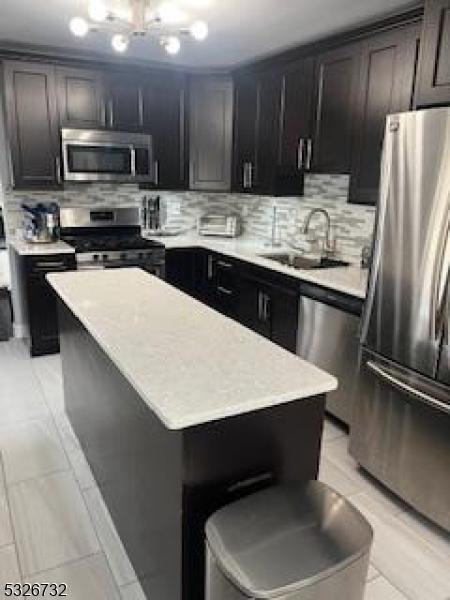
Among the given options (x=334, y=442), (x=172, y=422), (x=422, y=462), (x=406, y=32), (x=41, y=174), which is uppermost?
(x=406, y=32)

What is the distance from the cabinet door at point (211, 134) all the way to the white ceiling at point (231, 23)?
1.24 ft

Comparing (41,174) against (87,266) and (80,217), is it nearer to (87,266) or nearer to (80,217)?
(80,217)

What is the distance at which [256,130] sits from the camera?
3.95 m

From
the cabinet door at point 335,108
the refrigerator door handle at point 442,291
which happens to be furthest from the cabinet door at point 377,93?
the refrigerator door handle at point 442,291

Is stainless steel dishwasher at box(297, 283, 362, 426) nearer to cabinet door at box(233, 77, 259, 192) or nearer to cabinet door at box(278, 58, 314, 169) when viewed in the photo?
cabinet door at box(278, 58, 314, 169)

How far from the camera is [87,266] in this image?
3.93 m

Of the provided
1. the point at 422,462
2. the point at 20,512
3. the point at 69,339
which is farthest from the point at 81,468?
the point at 422,462

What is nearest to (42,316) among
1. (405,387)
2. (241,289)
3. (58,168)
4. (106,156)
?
(58,168)

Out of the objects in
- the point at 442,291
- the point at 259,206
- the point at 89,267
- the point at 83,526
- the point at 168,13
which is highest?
the point at 168,13

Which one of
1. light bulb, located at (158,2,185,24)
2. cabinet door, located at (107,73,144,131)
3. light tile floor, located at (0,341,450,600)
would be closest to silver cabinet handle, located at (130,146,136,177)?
cabinet door, located at (107,73,144,131)

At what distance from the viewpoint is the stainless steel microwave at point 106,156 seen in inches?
153

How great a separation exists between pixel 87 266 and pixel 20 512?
87.2 inches

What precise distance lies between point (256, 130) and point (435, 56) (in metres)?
1.96

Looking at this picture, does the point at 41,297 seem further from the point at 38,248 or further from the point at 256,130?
the point at 256,130
